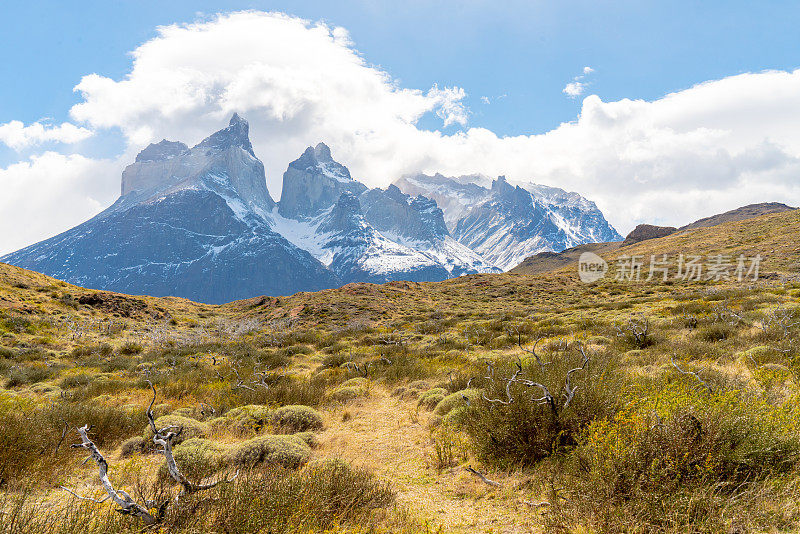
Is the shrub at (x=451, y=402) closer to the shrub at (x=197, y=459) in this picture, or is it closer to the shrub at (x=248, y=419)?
the shrub at (x=248, y=419)

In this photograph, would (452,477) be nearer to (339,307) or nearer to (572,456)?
(572,456)

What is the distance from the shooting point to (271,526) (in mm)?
3643

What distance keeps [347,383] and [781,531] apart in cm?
999

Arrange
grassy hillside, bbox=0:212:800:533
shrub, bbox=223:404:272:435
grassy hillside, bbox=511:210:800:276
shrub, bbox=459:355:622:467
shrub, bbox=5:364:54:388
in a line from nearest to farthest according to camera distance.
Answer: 1. grassy hillside, bbox=0:212:800:533
2. shrub, bbox=459:355:622:467
3. shrub, bbox=223:404:272:435
4. shrub, bbox=5:364:54:388
5. grassy hillside, bbox=511:210:800:276

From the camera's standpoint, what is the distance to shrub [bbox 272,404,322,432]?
26.8ft

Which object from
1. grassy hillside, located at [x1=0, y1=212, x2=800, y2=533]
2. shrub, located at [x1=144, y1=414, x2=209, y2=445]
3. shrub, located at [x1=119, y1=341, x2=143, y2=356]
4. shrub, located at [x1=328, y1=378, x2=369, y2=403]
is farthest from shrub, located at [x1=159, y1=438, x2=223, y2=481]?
shrub, located at [x1=119, y1=341, x2=143, y2=356]

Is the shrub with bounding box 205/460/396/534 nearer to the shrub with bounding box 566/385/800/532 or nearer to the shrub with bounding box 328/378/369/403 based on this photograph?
the shrub with bounding box 566/385/800/532

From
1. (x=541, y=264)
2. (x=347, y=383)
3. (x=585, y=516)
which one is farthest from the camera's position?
(x=541, y=264)

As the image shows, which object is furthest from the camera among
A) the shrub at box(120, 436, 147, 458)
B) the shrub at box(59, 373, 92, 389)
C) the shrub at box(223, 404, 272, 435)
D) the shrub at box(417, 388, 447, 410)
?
the shrub at box(59, 373, 92, 389)

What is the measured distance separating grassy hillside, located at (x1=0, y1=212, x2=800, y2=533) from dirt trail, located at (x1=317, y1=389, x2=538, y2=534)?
0.12 feet

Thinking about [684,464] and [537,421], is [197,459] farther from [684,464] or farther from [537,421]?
[684,464]

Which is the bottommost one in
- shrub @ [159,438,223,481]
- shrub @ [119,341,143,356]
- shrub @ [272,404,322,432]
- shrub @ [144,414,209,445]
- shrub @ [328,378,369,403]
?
shrub @ [119,341,143,356]

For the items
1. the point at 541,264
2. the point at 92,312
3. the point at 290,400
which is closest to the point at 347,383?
the point at 290,400

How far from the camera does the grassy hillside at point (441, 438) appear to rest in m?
3.66
